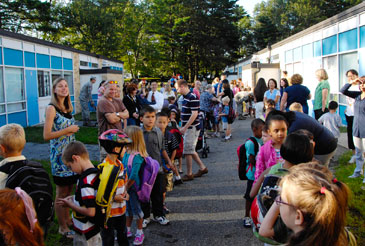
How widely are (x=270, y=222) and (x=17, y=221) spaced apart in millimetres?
1441

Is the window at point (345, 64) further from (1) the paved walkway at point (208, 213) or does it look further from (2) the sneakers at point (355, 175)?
(1) the paved walkway at point (208, 213)

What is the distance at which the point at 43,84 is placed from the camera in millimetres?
17469

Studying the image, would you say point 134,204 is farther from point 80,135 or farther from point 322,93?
point 80,135

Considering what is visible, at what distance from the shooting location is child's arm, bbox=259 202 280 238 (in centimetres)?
204

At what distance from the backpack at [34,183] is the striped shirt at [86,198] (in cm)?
25

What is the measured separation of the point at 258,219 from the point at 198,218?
2337mm

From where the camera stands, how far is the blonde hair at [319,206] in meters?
1.61

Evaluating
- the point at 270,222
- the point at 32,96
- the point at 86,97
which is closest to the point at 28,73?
the point at 32,96

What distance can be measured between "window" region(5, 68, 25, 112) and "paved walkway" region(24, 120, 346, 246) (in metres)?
9.37

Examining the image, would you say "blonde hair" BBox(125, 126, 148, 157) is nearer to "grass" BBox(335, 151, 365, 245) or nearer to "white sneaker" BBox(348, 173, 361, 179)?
"grass" BBox(335, 151, 365, 245)

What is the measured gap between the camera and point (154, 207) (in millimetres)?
4785

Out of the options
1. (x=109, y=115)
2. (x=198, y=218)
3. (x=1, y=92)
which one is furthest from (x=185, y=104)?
(x=1, y=92)

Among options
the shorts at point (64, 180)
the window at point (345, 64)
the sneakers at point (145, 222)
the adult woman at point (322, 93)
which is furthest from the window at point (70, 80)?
the shorts at point (64, 180)

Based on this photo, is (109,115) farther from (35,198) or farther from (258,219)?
(258,219)
